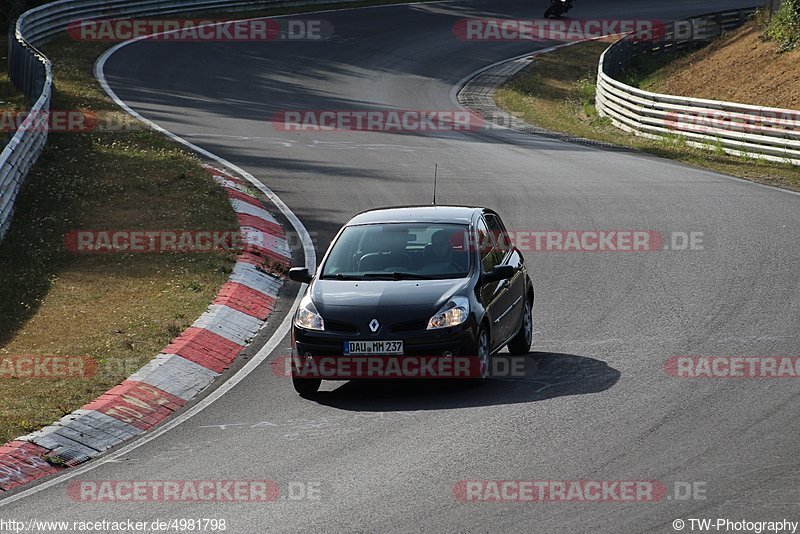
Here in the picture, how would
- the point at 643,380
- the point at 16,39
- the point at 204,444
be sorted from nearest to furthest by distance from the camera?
the point at 204,444 → the point at 643,380 → the point at 16,39

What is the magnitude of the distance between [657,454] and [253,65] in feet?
104

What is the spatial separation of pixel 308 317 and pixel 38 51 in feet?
83.0

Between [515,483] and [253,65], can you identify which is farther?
[253,65]

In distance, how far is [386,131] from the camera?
30.4 metres

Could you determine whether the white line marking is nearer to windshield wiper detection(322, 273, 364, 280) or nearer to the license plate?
windshield wiper detection(322, 273, 364, 280)

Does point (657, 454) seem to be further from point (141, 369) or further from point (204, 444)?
point (141, 369)

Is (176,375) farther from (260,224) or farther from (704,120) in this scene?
(704,120)

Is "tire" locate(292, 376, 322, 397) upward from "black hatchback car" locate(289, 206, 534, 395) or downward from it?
downward

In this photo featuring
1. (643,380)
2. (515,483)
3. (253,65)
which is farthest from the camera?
(253,65)

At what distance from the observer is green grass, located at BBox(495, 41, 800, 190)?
25.3 meters

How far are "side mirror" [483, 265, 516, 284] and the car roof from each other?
33.6 inches

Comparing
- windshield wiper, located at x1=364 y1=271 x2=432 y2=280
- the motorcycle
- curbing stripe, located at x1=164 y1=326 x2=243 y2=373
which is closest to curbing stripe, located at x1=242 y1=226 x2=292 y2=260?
curbing stripe, located at x1=164 y1=326 x2=243 y2=373

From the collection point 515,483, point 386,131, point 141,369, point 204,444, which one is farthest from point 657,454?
point 386,131

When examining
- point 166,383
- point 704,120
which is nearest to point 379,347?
point 166,383
